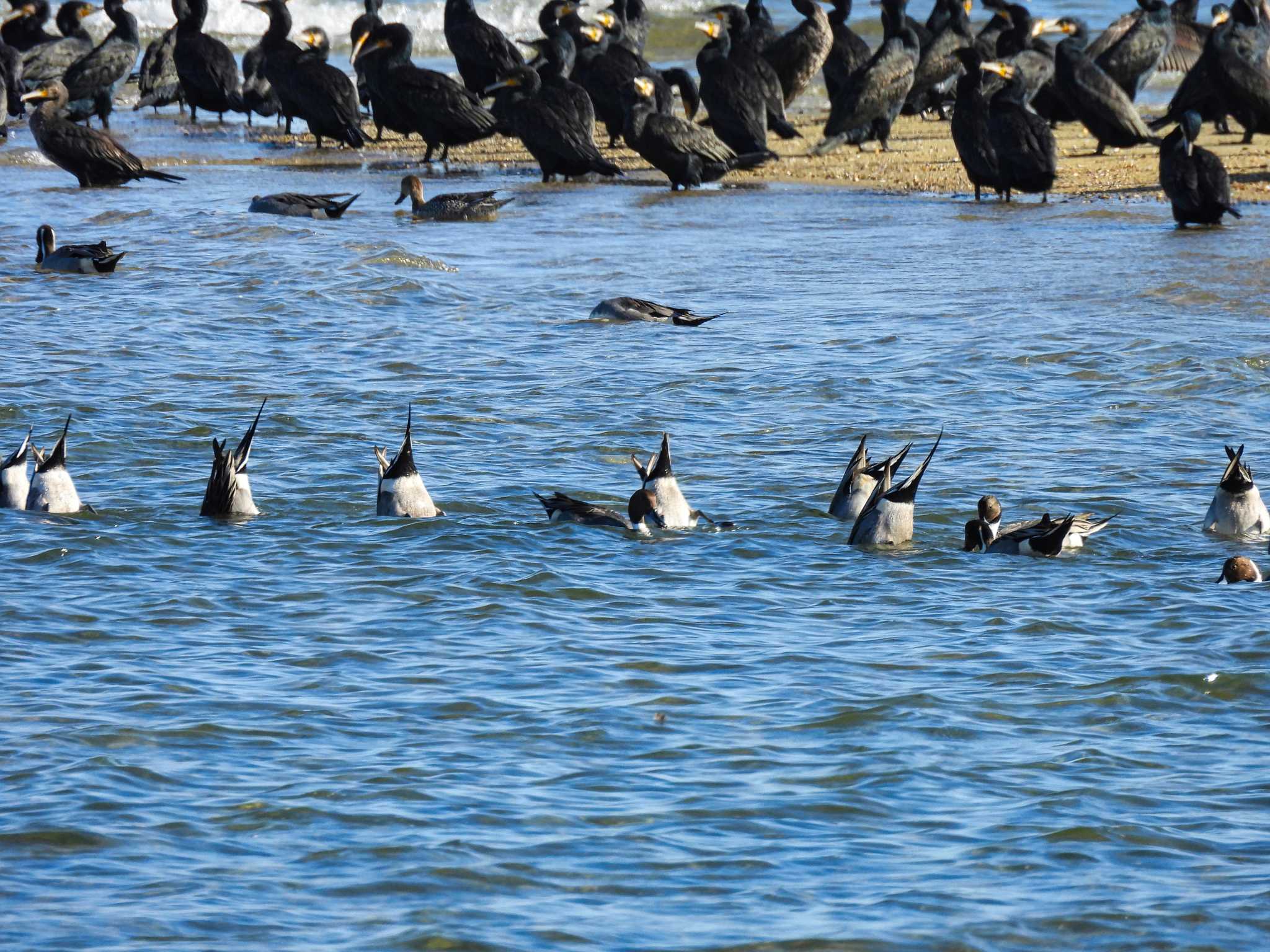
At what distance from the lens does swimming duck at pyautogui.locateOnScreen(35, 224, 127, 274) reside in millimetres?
13102

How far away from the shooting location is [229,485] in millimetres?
7301

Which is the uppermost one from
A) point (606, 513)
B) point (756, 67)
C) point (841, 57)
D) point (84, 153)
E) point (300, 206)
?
point (841, 57)

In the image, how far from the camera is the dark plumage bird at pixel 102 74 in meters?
23.1

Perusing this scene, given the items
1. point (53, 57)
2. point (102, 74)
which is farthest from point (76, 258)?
point (53, 57)

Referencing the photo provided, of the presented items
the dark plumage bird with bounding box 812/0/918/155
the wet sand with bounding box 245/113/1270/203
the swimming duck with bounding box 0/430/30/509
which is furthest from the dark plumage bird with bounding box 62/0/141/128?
the swimming duck with bounding box 0/430/30/509

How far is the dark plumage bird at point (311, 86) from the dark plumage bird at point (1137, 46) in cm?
840

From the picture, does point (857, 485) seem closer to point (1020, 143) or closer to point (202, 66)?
point (1020, 143)

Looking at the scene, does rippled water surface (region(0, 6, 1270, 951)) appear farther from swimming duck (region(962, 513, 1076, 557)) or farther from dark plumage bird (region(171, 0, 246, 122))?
dark plumage bird (region(171, 0, 246, 122))

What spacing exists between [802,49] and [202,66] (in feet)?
26.3

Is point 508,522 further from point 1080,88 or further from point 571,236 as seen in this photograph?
point 1080,88

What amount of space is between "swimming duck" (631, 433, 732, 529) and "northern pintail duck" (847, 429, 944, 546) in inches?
22.0

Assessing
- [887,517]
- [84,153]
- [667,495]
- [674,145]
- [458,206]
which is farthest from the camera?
[84,153]

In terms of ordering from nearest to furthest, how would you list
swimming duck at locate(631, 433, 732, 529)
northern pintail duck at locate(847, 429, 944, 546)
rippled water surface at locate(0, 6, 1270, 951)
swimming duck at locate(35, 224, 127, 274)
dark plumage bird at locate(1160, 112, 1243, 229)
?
rippled water surface at locate(0, 6, 1270, 951), northern pintail duck at locate(847, 429, 944, 546), swimming duck at locate(631, 433, 732, 529), swimming duck at locate(35, 224, 127, 274), dark plumage bird at locate(1160, 112, 1243, 229)

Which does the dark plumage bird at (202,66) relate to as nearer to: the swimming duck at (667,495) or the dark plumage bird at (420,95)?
the dark plumage bird at (420,95)
